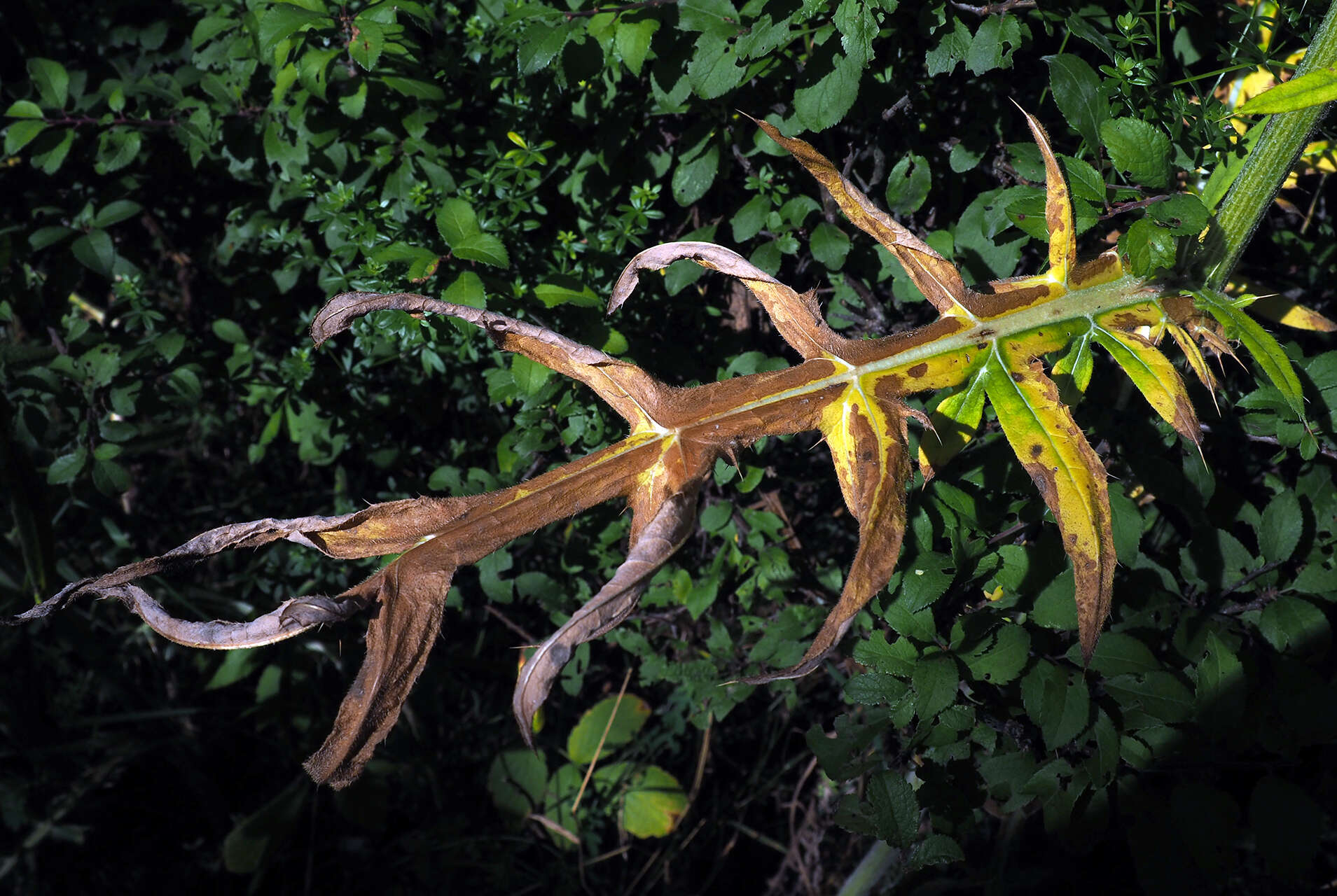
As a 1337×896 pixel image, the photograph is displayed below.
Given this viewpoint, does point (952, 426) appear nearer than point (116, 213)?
Yes

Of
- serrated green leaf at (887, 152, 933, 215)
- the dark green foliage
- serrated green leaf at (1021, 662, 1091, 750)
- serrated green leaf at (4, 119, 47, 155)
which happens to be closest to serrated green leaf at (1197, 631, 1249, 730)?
the dark green foliage

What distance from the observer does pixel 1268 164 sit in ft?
4.00

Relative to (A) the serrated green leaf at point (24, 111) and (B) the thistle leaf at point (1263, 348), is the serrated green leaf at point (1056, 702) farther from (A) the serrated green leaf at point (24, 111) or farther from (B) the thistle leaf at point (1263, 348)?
(A) the serrated green leaf at point (24, 111)

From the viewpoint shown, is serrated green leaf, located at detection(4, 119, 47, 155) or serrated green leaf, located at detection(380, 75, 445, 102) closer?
serrated green leaf, located at detection(380, 75, 445, 102)

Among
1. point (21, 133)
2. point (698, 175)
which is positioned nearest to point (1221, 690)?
point (698, 175)

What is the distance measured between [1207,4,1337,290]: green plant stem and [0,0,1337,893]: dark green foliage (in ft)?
0.26

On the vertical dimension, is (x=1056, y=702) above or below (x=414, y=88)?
below

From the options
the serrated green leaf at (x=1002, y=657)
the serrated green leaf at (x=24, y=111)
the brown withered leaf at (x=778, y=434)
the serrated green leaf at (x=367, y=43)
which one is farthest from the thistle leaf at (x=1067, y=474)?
the serrated green leaf at (x=24, y=111)

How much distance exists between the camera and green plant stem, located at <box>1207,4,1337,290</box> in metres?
1.15

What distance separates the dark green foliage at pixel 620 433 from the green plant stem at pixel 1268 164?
0.26 ft

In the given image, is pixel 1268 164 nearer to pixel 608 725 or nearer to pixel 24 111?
pixel 608 725

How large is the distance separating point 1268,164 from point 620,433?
1071 mm

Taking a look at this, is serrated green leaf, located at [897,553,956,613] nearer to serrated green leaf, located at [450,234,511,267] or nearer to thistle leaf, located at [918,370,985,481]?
thistle leaf, located at [918,370,985,481]

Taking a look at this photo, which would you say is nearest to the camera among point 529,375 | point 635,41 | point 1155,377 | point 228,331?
point 1155,377
